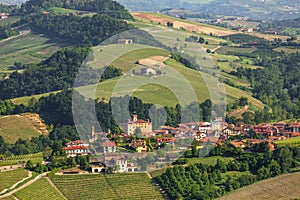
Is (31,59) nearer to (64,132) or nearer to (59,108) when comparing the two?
(59,108)

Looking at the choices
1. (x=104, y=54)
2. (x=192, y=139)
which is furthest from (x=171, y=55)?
(x=192, y=139)

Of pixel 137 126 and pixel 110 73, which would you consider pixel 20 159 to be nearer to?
pixel 137 126

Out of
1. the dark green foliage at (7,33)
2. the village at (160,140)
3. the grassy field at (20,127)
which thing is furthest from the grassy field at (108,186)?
the dark green foliage at (7,33)

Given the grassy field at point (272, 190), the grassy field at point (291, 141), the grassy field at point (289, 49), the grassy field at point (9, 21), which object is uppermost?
the grassy field at point (272, 190)

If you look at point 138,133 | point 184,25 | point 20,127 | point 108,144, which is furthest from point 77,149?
point 184,25

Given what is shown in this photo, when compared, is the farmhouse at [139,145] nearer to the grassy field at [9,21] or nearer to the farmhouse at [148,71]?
the farmhouse at [148,71]

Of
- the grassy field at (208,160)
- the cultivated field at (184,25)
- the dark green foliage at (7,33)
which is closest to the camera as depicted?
the grassy field at (208,160)

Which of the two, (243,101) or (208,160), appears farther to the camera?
(243,101)

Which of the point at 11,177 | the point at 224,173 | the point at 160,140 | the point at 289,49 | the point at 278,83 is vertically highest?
the point at 11,177
